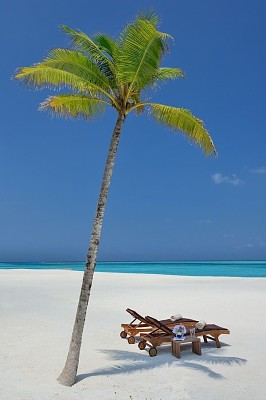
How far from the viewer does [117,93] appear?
8.20m

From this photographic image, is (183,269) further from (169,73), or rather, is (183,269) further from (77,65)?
(77,65)

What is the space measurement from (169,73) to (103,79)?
177 centimetres

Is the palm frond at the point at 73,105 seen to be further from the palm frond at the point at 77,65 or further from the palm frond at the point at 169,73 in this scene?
the palm frond at the point at 169,73

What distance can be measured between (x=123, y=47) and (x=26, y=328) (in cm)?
868

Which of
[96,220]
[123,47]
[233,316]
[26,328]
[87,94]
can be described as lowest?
[26,328]

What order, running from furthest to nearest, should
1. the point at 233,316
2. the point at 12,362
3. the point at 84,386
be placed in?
the point at 233,316, the point at 12,362, the point at 84,386

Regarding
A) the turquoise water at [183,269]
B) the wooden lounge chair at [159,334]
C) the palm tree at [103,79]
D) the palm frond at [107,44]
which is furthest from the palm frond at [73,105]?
the turquoise water at [183,269]

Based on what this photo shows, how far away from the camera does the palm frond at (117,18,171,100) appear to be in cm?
737

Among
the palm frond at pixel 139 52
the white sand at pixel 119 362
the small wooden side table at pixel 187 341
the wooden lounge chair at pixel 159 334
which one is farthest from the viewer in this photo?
the wooden lounge chair at pixel 159 334

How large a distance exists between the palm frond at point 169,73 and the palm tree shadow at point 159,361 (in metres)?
6.16

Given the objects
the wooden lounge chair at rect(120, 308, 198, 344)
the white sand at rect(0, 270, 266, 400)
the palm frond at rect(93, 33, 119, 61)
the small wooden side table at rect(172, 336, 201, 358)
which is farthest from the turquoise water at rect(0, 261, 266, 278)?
the palm frond at rect(93, 33, 119, 61)

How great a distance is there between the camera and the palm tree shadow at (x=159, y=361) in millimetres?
8203

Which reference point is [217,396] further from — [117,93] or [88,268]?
[117,93]

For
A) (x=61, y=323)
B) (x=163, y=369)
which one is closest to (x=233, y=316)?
(x=61, y=323)
